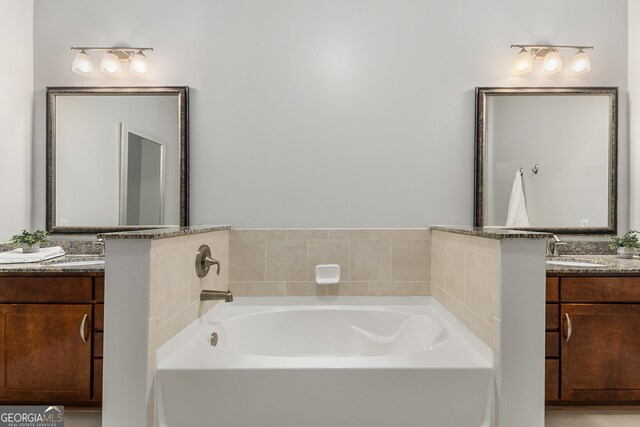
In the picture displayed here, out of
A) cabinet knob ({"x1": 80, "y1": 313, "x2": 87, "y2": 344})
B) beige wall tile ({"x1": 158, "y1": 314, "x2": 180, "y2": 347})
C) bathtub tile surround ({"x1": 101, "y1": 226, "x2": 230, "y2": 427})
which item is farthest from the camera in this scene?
cabinet knob ({"x1": 80, "y1": 313, "x2": 87, "y2": 344})

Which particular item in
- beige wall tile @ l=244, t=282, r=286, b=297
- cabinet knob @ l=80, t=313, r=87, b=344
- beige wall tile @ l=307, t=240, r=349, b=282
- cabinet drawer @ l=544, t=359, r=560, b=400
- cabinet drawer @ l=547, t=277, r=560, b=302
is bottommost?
cabinet drawer @ l=544, t=359, r=560, b=400

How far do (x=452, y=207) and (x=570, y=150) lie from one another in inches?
33.8

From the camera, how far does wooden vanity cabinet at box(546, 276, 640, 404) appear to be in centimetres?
177

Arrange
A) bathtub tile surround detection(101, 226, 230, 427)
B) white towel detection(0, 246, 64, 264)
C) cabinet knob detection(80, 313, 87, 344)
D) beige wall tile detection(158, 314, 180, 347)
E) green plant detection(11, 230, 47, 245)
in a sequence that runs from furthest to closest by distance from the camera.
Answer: green plant detection(11, 230, 47, 245) → white towel detection(0, 246, 64, 264) → cabinet knob detection(80, 313, 87, 344) → beige wall tile detection(158, 314, 180, 347) → bathtub tile surround detection(101, 226, 230, 427)

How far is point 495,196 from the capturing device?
2.31 m

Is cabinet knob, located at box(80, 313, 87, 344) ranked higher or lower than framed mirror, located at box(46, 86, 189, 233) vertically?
lower

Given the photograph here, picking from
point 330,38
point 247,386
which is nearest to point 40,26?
point 330,38

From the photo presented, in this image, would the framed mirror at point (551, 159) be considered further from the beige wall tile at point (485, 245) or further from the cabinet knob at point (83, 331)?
the cabinet knob at point (83, 331)

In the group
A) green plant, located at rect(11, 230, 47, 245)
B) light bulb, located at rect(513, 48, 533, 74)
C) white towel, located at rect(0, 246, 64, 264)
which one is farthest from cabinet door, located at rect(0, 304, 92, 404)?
light bulb, located at rect(513, 48, 533, 74)

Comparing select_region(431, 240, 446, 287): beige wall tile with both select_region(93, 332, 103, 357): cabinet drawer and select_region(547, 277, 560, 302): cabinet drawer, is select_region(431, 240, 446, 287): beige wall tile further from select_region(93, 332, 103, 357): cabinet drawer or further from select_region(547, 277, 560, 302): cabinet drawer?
select_region(93, 332, 103, 357): cabinet drawer

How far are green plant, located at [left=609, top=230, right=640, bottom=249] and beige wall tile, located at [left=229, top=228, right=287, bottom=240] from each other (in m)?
2.09

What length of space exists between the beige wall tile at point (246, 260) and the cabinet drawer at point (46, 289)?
0.77 metres

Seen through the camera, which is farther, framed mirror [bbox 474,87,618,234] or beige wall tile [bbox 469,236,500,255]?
framed mirror [bbox 474,87,618,234]

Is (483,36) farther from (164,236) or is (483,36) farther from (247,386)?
(247,386)
